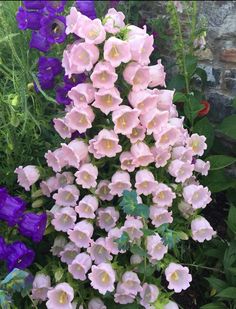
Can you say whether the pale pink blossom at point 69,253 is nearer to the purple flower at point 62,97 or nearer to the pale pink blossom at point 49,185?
the pale pink blossom at point 49,185

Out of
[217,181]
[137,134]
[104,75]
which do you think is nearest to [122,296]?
[137,134]

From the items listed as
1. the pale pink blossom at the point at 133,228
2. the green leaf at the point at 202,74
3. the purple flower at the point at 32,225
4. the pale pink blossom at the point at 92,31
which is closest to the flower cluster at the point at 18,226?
the purple flower at the point at 32,225

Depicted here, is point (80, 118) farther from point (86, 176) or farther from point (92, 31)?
point (92, 31)

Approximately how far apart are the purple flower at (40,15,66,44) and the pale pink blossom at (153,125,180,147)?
681mm

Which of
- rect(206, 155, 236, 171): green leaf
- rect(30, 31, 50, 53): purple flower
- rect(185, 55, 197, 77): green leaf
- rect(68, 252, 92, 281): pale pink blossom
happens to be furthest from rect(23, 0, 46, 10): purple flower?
rect(68, 252, 92, 281): pale pink blossom

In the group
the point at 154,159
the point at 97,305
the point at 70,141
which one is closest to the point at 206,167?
the point at 154,159

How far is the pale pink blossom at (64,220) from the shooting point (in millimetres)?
2098

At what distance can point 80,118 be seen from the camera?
6.68 feet

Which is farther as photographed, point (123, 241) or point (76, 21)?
point (76, 21)

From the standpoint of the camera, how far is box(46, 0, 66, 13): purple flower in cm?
243

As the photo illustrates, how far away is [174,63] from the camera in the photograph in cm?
310

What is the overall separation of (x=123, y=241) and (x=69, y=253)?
0.38m

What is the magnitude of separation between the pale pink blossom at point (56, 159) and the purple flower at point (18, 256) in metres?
0.33

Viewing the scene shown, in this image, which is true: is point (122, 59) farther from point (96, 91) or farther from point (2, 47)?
point (2, 47)
